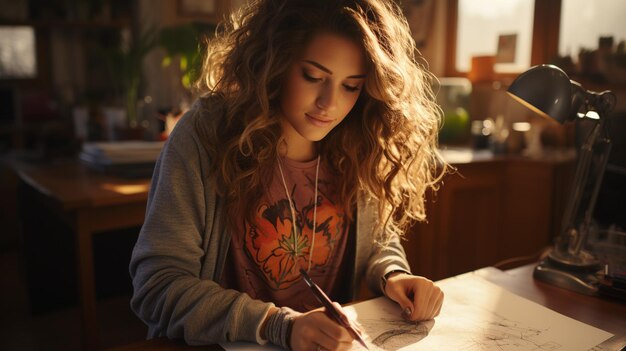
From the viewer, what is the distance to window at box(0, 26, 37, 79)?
11.3 feet

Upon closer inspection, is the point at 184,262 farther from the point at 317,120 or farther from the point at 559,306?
the point at 559,306

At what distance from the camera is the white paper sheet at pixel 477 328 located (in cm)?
73

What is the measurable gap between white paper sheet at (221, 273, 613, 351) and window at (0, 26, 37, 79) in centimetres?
357

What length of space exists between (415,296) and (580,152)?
449 mm

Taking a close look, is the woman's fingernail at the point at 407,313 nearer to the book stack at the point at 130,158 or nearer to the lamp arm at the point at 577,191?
the lamp arm at the point at 577,191

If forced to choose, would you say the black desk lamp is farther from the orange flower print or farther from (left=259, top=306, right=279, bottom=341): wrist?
(left=259, top=306, right=279, bottom=341): wrist

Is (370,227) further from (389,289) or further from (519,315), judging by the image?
(519,315)

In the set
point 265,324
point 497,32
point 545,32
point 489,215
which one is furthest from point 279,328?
point 497,32

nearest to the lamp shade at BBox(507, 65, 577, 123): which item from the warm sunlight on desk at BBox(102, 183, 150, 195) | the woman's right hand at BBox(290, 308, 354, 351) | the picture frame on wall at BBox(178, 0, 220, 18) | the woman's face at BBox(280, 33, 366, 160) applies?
the woman's face at BBox(280, 33, 366, 160)

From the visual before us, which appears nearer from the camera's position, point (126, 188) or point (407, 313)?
point (407, 313)

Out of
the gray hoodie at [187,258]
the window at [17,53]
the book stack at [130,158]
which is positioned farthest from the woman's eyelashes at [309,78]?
the window at [17,53]

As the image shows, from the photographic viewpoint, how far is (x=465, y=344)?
73cm

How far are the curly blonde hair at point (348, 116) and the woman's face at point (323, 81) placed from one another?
0.02 m

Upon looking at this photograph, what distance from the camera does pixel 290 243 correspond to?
1.00 meters
